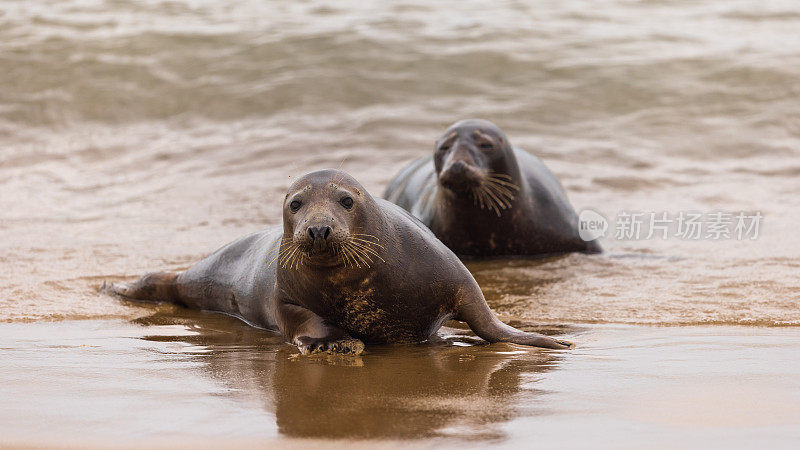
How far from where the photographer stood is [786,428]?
10.9ft

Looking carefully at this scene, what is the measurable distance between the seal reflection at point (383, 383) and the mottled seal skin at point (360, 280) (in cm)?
10

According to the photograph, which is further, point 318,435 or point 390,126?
point 390,126

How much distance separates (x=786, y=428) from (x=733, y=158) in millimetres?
8872

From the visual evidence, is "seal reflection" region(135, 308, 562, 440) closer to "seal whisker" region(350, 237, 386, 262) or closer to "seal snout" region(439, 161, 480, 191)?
"seal whisker" region(350, 237, 386, 262)

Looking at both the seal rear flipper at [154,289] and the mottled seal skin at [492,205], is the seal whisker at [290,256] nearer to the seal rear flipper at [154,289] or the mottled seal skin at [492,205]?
the seal rear flipper at [154,289]

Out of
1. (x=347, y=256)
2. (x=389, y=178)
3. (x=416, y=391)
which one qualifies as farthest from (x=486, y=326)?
(x=389, y=178)

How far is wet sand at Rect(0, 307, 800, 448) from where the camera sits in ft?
11.0

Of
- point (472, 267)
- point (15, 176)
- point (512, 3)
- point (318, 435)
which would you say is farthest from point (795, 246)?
point (512, 3)

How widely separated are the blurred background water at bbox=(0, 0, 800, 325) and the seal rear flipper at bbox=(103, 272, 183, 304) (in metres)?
0.23

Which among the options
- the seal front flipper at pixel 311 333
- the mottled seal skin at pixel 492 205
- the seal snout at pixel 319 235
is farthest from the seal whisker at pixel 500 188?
the seal snout at pixel 319 235

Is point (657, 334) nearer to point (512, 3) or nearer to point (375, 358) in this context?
point (375, 358)

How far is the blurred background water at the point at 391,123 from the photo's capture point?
6.80 meters

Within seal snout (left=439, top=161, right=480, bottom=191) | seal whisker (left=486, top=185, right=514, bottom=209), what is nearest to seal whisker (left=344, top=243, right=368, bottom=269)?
seal snout (left=439, top=161, right=480, bottom=191)

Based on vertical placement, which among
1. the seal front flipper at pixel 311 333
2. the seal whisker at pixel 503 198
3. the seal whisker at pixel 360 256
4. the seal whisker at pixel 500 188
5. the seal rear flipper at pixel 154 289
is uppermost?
the seal whisker at pixel 360 256
